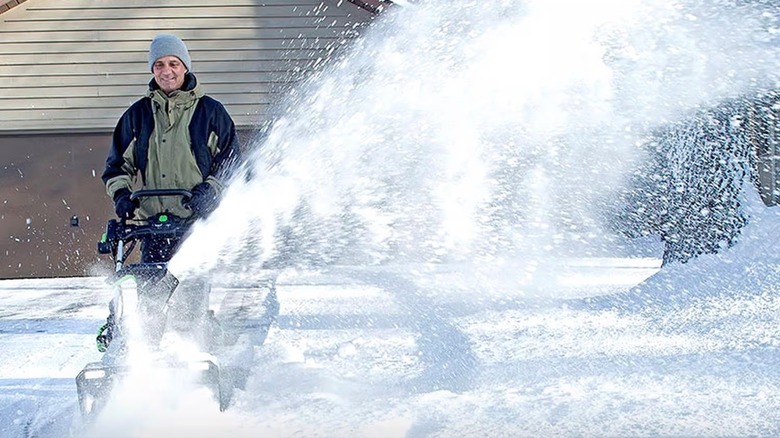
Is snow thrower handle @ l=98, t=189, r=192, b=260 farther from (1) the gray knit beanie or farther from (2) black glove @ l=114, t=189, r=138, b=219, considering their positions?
(1) the gray knit beanie

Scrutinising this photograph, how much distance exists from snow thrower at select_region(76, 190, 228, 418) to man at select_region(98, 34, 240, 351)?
282 mm

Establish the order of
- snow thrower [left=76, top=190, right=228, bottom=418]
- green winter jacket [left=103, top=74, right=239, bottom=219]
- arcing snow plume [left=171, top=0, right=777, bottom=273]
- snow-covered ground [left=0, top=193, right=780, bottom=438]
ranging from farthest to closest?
1. arcing snow plume [left=171, top=0, right=777, bottom=273]
2. green winter jacket [left=103, top=74, right=239, bottom=219]
3. snow-covered ground [left=0, top=193, right=780, bottom=438]
4. snow thrower [left=76, top=190, right=228, bottom=418]

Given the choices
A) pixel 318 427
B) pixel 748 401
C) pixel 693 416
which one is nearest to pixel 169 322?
pixel 318 427

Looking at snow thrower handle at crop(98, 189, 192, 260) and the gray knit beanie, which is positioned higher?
the gray knit beanie

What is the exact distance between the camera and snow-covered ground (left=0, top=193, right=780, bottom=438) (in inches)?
141

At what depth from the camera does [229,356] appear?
15.8 ft

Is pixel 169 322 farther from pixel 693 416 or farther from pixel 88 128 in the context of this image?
pixel 88 128

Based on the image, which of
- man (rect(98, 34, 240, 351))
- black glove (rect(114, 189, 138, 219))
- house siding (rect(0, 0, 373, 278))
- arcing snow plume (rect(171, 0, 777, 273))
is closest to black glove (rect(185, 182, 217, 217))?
man (rect(98, 34, 240, 351))

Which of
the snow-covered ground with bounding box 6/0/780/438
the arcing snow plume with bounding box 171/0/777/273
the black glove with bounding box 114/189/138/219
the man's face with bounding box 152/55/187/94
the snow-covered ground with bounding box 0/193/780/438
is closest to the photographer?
the snow-covered ground with bounding box 0/193/780/438

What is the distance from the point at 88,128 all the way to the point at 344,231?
3.29 metres

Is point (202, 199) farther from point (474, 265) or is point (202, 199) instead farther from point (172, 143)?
point (474, 265)

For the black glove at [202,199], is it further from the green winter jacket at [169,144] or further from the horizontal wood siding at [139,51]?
the horizontal wood siding at [139,51]

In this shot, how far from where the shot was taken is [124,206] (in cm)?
415

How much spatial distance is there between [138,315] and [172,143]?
1.02 m
